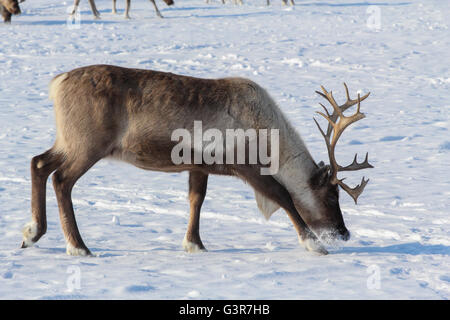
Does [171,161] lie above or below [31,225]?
above

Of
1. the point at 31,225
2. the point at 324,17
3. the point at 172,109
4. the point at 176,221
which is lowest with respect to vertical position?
the point at 324,17

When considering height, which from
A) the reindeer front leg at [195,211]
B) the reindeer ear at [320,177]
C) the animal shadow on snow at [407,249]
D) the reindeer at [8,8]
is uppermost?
the reindeer ear at [320,177]

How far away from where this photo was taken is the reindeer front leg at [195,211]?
4602mm

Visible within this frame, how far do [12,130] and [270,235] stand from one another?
4.68 m

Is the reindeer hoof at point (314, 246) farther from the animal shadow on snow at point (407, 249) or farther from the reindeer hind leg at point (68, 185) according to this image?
the reindeer hind leg at point (68, 185)

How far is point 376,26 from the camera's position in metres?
17.2

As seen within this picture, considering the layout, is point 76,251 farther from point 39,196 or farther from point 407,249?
point 407,249

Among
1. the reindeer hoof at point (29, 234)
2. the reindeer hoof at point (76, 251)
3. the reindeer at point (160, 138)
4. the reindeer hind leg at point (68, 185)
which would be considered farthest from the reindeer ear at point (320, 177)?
the reindeer hoof at point (29, 234)

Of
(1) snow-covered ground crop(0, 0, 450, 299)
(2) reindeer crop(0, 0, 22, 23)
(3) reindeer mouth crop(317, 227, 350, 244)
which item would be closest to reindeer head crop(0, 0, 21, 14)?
(2) reindeer crop(0, 0, 22, 23)

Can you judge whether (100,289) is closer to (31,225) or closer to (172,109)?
(31,225)

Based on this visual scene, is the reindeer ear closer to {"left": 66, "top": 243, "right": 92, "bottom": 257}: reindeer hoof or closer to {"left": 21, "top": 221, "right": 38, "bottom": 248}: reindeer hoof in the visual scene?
{"left": 66, "top": 243, "right": 92, "bottom": 257}: reindeer hoof

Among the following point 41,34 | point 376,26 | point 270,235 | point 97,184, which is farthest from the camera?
point 376,26

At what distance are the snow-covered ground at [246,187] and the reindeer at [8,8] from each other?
70 cm

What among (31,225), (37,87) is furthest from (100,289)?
(37,87)
